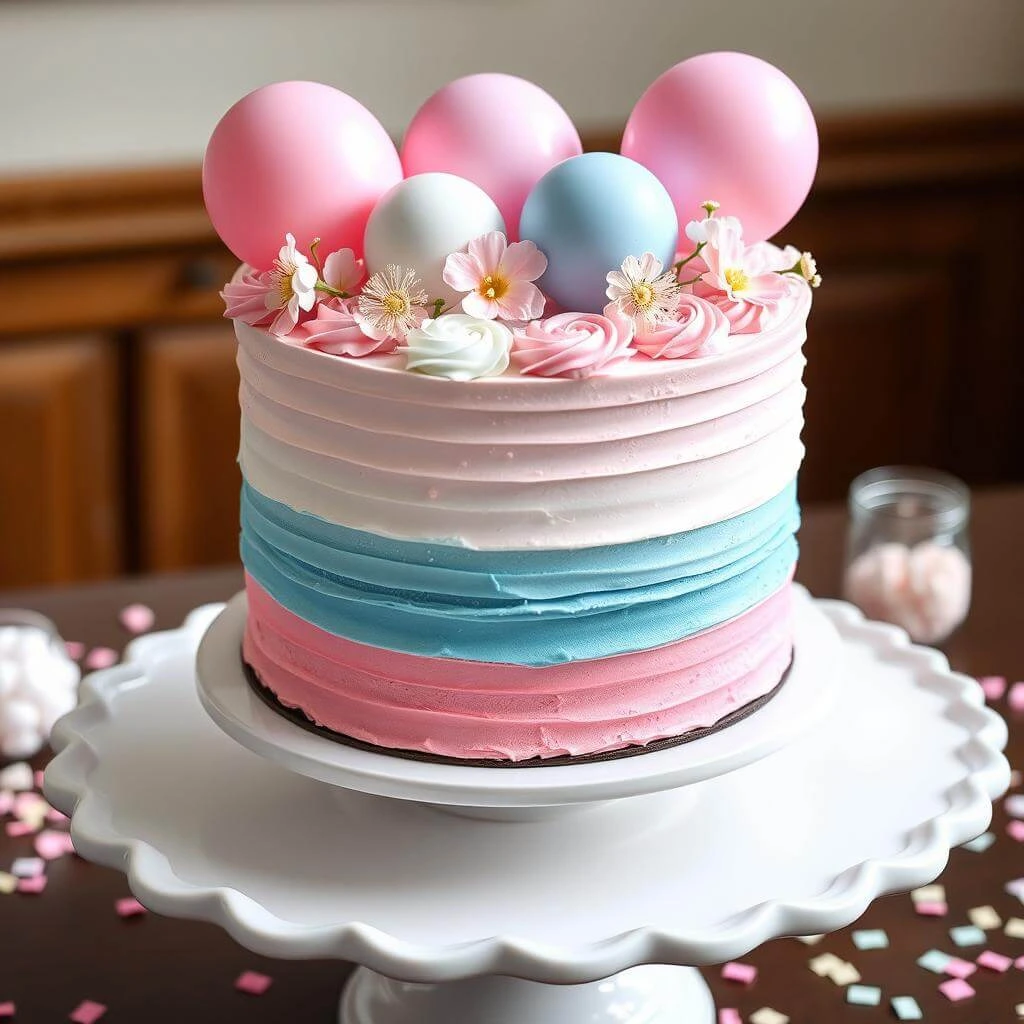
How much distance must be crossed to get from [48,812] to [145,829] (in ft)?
1.19

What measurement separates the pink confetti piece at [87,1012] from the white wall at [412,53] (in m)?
1.89

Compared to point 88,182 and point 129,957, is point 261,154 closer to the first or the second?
point 129,957

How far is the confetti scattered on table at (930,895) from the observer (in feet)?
4.16

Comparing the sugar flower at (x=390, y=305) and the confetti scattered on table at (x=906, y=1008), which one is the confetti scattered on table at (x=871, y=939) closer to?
the confetti scattered on table at (x=906, y=1008)

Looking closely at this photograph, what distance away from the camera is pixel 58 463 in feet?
9.12

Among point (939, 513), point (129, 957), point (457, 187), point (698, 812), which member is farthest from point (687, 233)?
point (939, 513)

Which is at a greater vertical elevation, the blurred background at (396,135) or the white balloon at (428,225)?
the white balloon at (428,225)

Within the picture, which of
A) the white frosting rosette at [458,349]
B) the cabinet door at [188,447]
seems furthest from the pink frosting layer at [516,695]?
the cabinet door at [188,447]

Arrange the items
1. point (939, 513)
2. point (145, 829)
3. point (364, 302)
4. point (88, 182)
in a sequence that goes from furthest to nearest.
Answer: point (88, 182) < point (939, 513) < point (145, 829) < point (364, 302)

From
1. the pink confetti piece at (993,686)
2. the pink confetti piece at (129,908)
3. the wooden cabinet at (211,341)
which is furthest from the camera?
the wooden cabinet at (211,341)

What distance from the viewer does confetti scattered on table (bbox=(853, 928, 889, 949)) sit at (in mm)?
1222

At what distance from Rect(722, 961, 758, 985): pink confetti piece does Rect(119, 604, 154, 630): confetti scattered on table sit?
723mm

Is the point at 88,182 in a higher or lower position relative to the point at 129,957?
higher

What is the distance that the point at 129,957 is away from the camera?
3.96 feet
